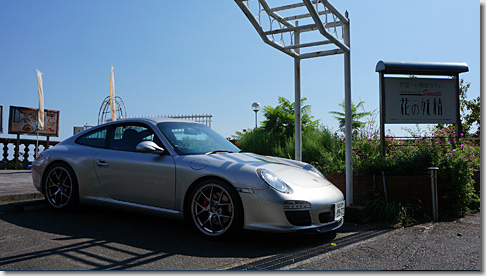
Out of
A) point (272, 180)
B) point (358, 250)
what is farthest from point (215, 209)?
point (358, 250)

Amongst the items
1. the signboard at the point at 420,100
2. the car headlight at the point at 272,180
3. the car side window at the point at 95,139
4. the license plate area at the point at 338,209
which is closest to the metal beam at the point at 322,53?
the signboard at the point at 420,100

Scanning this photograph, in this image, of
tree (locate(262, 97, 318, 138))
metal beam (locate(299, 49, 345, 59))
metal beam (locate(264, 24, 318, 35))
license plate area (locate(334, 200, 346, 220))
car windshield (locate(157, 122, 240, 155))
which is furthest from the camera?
tree (locate(262, 97, 318, 138))

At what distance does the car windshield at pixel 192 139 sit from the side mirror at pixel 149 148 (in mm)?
211

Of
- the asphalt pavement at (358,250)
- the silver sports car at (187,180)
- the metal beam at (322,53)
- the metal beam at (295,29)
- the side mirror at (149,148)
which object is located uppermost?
the metal beam at (295,29)

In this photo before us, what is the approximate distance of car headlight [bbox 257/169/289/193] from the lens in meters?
4.16

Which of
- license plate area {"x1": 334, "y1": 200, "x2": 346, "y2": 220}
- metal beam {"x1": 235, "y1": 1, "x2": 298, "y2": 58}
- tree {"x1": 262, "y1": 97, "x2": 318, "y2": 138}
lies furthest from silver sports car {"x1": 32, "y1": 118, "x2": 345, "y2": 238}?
tree {"x1": 262, "y1": 97, "x2": 318, "y2": 138}

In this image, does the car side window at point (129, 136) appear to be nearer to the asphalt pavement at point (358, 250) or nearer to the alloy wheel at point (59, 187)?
the alloy wheel at point (59, 187)

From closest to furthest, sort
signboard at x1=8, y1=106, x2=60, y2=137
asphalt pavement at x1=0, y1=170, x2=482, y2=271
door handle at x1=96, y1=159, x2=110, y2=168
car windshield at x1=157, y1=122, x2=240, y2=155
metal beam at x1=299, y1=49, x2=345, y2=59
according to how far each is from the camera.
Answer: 1. asphalt pavement at x1=0, y1=170, x2=482, y2=271
2. car windshield at x1=157, y1=122, x2=240, y2=155
3. door handle at x1=96, y1=159, x2=110, y2=168
4. metal beam at x1=299, y1=49, x2=345, y2=59
5. signboard at x1=8, y1=106, x2=60, y2=137

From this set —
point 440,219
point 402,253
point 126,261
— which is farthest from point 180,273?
point 440,219

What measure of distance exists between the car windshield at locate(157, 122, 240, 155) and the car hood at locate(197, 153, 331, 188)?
0.30 meters

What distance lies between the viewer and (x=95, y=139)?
550 cm

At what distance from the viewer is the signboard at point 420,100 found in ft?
26.3

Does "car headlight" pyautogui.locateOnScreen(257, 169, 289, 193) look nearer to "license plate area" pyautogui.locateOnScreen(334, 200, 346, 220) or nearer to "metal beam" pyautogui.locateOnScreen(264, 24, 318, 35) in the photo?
"license plate area" pyautogui.locateOnScreen(334, 200, 346, 220)

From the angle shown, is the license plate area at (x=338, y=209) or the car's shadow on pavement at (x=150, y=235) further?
the license plate area at (x=338, y=209)
